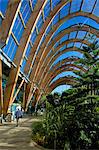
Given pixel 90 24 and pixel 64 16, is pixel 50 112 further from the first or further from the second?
pixel 90 24

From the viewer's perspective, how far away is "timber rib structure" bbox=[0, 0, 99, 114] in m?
23.4

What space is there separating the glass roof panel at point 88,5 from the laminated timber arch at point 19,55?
11.9 metres

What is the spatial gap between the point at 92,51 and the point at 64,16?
2687cm

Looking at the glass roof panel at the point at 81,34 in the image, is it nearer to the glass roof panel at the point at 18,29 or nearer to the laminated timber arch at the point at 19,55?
the laminated timber arch at the point at 19,55

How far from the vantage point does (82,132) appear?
1223 cm

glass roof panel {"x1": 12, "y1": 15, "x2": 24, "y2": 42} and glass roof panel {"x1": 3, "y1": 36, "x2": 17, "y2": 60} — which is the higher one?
glass roof panel {"x1": 12, "y1": 15, "x2": 24, "y2": 42}

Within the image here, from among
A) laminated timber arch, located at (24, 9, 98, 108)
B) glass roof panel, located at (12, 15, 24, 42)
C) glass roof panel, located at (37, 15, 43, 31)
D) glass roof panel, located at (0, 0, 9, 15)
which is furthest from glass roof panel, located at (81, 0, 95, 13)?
glass roof panel, located at (0, 0, 9, 15)

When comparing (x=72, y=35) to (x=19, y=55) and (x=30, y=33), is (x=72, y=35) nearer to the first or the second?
(x=30, y=33)

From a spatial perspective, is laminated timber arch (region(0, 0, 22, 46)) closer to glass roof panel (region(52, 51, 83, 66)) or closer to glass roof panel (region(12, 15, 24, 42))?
glass roof panel (region(12, 15, 24, 42))

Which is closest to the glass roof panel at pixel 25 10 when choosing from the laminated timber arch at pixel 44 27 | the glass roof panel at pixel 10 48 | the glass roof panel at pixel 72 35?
the glass roof panel at pixel 10 48

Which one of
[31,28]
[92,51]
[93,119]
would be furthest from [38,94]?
[93,119]

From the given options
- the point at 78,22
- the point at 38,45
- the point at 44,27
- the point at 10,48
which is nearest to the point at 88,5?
the point at 78,22

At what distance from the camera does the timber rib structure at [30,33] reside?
23.4 metres

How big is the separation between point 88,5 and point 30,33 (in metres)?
15.1
